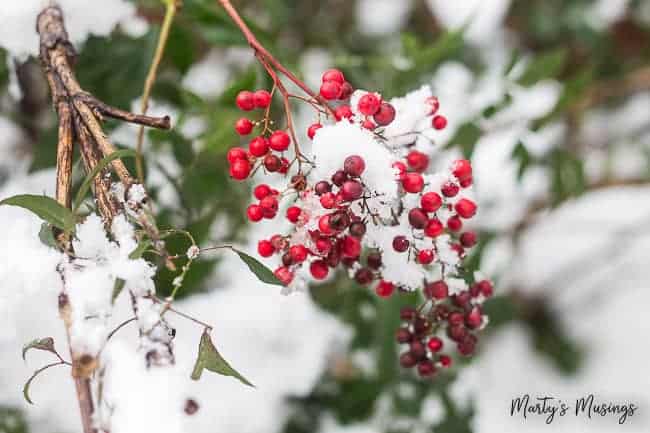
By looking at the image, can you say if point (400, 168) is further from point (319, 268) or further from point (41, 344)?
point (41, 344)

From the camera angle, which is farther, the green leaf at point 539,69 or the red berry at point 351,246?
the green leaf at point 539,69

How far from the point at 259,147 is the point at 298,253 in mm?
73

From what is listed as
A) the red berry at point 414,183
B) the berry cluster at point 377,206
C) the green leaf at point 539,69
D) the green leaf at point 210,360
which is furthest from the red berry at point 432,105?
the green leaf at point 539,69

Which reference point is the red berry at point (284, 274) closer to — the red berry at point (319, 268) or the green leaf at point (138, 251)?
the red berry at point (319, 268)

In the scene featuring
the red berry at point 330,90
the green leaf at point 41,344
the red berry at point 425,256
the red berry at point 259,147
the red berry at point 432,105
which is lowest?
the green leaf at point 41,344

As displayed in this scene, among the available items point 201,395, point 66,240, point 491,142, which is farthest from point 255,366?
point 491,142

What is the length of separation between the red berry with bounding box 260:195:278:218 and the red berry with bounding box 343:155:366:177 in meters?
0.07

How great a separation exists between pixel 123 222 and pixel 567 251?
4.64 feet

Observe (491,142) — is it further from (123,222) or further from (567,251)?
(123,222)

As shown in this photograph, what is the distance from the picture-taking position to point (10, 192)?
69 centimetres

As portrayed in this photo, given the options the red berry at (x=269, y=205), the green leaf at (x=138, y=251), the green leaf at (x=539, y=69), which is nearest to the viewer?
the green leaf at (x=138, y=251)

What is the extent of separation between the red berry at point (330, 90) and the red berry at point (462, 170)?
0.09 meters

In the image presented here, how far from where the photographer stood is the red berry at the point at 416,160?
1.71 ft

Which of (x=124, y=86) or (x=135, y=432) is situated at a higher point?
(x=124, y=86)
